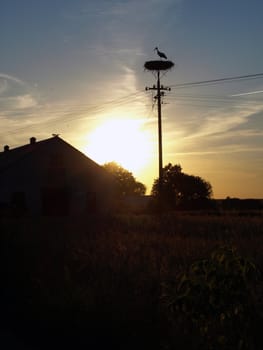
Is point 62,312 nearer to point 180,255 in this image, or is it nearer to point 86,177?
point 180,255

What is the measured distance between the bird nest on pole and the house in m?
11.0

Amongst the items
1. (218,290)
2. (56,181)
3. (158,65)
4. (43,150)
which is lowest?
(218,290)

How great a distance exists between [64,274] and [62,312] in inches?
94.4

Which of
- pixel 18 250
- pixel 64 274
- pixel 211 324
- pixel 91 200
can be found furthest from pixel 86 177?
pixel 211 324

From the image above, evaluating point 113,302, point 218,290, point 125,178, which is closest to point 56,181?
point 113,302

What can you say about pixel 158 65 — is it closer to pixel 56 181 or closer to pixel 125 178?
pixel 56 181

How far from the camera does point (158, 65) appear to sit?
48.3m

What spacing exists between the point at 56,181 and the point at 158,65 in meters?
13.2

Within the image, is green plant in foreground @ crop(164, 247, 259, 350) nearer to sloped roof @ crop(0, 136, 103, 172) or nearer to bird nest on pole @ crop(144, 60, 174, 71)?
bird nest on pole @ crop(144, 60, 174, 71)

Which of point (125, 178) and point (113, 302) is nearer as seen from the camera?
point (113, 302)

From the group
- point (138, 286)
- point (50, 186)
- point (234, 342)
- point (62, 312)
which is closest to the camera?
point (234, 342)

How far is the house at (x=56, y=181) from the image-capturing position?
52031 mm

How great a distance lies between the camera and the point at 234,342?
695cm

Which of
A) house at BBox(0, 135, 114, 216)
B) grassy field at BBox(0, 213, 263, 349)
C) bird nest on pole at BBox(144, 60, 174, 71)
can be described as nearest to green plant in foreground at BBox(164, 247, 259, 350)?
grassy field at BBox(0, 213, 263, 349)
